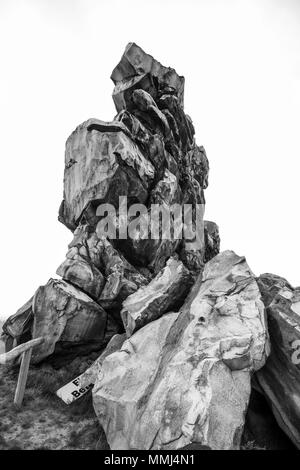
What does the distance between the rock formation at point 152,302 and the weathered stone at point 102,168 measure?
0.10 metres

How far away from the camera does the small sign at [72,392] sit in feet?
46.4

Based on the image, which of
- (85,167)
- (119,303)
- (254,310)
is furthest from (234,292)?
(85,167)

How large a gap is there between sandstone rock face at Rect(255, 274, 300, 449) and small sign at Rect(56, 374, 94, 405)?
8.99m

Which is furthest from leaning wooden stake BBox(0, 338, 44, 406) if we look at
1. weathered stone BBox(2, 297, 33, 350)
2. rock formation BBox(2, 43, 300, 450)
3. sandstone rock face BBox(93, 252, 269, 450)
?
sandstone rock face BBox(93, 252, 269, 450)

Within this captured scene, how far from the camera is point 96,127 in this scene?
24156mm

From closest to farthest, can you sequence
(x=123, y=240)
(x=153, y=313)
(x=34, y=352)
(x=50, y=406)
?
(x=50, y=406), (x=153, y=313), (x=34, y=352), (x=123, y=240)

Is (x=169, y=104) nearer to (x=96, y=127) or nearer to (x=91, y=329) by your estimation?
(x=96, y=127)

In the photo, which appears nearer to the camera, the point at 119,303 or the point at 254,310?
the point at 254,310

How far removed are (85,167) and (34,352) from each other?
15048 millimetres

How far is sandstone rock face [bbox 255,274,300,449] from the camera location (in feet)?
38.1

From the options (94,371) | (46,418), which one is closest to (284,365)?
(94,371)

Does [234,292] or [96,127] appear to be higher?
[96,127]

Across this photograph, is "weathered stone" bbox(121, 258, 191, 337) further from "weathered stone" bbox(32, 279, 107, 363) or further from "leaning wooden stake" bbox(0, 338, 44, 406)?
"leaning wooden stake" bbox(0, 338, 44, 406)

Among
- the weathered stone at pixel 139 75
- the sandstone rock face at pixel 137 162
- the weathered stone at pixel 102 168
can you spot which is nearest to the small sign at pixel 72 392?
the sandstone rock face at pixel 137 162
